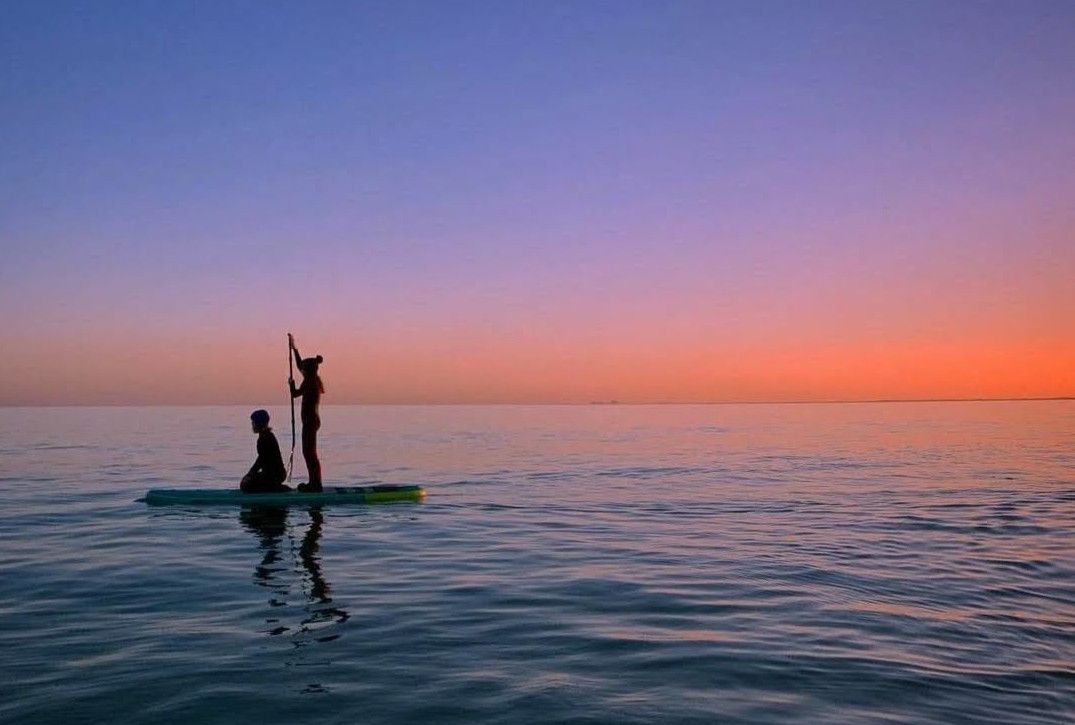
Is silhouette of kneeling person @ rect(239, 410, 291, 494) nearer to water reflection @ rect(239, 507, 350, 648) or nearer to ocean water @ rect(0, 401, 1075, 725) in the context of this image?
water reflection @ rect(239, 507, 350, 648)

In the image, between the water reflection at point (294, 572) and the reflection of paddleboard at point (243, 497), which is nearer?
the water reflection at point (294, 572)

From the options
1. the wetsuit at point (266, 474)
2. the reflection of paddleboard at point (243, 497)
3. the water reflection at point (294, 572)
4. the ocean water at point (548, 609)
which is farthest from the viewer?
the wetsuit at point (266, 474)

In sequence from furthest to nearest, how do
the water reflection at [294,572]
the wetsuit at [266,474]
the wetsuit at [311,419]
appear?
1. the wetsuit at [311,419]
2. the wetsuit at [266,474]
3. the water reflection at [294,572]

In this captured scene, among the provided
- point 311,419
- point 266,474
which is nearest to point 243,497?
point 266,474

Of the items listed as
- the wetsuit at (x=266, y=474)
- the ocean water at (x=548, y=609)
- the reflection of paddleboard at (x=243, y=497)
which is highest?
the wetsuit at (x=266, y=474)

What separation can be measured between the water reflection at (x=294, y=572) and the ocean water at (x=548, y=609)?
0.06m

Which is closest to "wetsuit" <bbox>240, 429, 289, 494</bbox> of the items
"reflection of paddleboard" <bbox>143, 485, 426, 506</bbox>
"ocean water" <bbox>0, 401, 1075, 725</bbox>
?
"reflection of paddleboard" <bbox>143, 485, 426, 506</bbox>

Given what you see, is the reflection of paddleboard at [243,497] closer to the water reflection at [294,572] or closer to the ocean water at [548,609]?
the water reflection at [294,572]

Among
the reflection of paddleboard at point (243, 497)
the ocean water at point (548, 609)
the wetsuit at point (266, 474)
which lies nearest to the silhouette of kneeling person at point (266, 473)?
the wetsuit at point (266, 474)

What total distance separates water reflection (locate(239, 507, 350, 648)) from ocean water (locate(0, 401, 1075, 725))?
6cm

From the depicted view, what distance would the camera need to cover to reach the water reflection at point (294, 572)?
9711 millimetres

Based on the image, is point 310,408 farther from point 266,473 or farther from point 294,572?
point 294,572

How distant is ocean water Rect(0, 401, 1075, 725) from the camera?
7.29 metres

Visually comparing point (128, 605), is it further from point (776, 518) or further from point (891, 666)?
point (776, 518)
